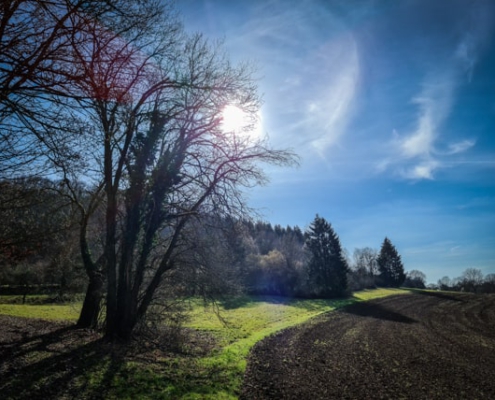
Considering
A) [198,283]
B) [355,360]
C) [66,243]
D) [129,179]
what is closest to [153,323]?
[198,283]

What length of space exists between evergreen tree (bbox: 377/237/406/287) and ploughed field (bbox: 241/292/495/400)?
193ft

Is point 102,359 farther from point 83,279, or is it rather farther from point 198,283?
point 83,279

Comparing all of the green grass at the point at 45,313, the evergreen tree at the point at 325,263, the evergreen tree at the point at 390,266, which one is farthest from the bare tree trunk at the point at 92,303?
the evergreen tree at the point at 390,266

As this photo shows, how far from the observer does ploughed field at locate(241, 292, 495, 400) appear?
27.9 ft

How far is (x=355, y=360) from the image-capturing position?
12.0 m

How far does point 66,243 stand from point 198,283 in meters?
5.72

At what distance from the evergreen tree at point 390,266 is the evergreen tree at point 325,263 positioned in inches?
1455

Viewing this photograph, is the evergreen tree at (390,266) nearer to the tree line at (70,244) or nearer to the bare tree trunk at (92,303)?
the tree line at (70,244)

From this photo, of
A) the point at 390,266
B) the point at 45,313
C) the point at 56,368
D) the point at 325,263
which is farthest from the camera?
the point at 390,266

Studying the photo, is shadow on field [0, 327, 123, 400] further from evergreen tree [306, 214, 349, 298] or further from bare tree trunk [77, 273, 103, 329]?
evergreen tree [306, 214, 349, 298]

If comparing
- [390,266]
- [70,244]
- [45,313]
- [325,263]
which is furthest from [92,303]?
[390,266]

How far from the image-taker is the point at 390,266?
76.0 metres

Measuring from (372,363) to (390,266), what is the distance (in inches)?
2861

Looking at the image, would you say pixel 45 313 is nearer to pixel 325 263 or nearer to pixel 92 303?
pixel 92 303
